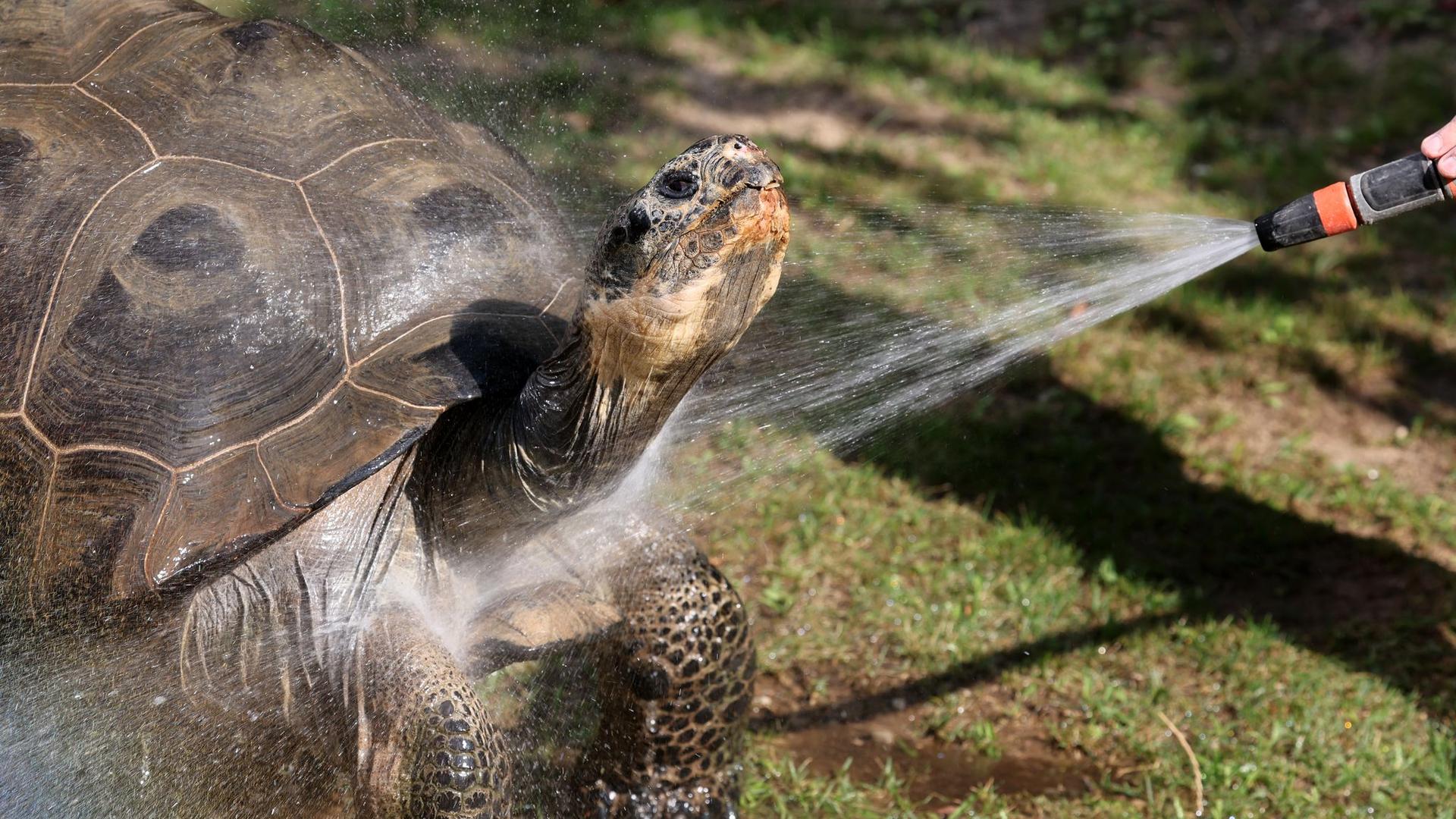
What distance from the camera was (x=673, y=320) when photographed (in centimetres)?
237

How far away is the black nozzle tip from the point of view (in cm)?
271

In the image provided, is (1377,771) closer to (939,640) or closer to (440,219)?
(939,640)

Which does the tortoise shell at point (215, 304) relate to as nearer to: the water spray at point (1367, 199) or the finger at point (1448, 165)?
the water spray at point (1367, 199)

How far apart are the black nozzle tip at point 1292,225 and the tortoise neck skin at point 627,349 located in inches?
44.4

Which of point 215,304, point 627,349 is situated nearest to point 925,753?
point 627,349

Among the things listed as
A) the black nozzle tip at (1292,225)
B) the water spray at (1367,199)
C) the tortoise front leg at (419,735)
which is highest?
the water spray at (1367,199)

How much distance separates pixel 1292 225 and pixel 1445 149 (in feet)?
1.02

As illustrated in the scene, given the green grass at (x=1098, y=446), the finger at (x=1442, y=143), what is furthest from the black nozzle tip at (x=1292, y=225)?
the green grass at (x=1098, y=446)

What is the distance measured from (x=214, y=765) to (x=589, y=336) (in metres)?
1.34

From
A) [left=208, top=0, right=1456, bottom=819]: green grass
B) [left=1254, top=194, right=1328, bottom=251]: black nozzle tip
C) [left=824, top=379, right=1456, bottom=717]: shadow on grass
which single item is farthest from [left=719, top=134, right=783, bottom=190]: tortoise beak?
[left=824, top=379, right=1456, bottom=717]: shadow on grass

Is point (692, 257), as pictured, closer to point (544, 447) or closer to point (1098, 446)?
point (544, 447)

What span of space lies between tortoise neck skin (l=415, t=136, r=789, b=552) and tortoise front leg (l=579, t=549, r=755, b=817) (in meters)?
0.39

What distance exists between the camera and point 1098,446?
4.66 meters

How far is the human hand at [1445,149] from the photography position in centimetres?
256
